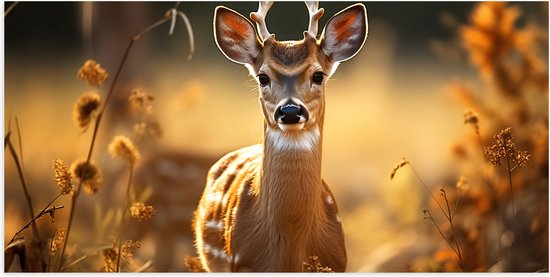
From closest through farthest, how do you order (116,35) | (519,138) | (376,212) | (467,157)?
1. (467,157)
2. (519,138)
3. (376,212)
4. (116,35)

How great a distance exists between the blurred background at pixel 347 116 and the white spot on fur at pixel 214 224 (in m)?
1.51

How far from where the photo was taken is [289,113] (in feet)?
15.9

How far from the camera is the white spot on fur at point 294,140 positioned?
506 cm

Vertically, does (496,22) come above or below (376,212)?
above

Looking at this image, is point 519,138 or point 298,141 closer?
point 298,141

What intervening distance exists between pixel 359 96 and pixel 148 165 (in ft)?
6.23

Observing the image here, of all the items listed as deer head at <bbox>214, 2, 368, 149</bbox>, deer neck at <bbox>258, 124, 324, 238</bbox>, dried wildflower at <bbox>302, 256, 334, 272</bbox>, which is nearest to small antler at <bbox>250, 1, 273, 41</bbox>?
deer head at <bbox>214, 2, 368, 149</bbox>

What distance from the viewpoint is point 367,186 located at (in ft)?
30.8

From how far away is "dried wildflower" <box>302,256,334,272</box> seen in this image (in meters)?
4.87

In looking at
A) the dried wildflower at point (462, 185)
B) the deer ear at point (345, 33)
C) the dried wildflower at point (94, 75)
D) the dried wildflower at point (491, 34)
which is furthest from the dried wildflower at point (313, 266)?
the dried wildflower at point (491, 34)

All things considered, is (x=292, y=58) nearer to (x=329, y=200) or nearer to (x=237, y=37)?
(x=237, y=37)

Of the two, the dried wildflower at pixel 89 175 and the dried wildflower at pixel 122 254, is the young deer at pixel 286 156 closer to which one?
the dried wildflower at pixel 122 254

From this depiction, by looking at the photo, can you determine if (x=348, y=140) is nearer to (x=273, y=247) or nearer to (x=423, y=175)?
(x=423, y=175)

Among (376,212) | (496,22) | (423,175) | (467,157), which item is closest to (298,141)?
(467,157)
